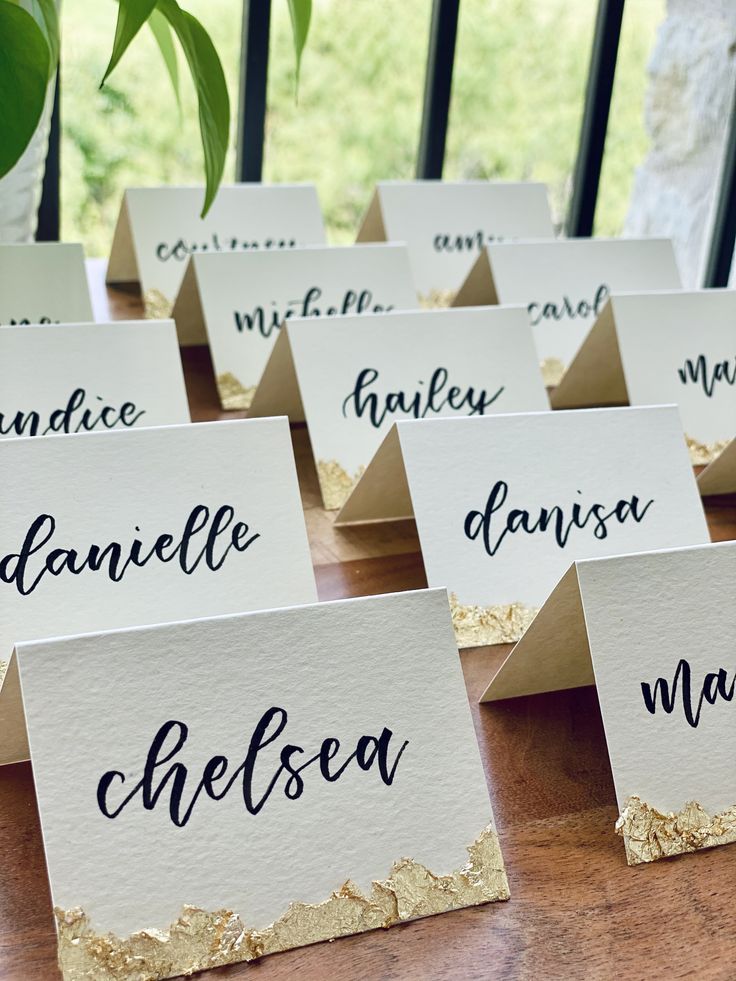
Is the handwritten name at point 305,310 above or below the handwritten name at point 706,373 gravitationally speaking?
above

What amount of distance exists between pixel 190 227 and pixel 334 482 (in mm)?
505

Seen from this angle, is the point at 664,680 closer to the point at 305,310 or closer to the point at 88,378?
the point at 88,378

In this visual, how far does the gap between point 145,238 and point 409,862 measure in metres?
0.92

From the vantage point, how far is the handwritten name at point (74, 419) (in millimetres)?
834

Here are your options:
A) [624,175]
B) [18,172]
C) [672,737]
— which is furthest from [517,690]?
[624,175]

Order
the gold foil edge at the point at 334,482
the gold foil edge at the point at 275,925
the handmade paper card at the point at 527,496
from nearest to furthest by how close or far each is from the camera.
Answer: the gold foil edge at the point at 275,925 → the handmade paper card at the point at 527,496 → the gold foil edge at the point at 334,482

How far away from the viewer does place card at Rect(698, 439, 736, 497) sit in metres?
1.03

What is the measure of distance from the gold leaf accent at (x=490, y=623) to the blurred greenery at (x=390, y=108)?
1456 mm

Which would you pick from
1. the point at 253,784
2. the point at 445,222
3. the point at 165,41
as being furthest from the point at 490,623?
the point at 445,222

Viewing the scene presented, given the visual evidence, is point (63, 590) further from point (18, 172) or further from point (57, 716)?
point (18, 172)

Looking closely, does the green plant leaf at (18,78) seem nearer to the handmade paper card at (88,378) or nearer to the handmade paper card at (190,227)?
the handmade paper card at (88,378)

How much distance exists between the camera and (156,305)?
126 cm

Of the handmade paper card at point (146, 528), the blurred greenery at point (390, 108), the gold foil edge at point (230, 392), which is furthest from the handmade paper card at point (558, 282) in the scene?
the blurred greenery at point (390, 108)

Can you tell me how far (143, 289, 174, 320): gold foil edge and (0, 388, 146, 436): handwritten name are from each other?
395 millimetres
